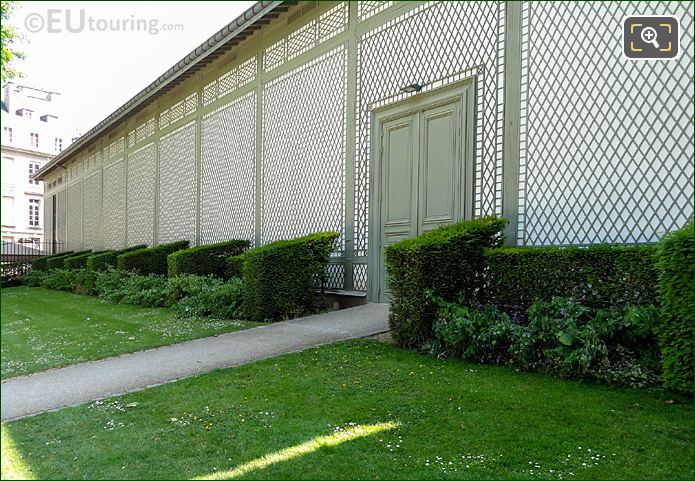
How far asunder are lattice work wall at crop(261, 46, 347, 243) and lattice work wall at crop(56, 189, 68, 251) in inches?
714

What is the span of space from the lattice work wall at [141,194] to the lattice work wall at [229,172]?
3879mm

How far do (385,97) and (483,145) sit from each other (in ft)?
7.23

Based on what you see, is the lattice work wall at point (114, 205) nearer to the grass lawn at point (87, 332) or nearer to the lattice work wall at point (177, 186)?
the lattice work wall at point (177, 186)

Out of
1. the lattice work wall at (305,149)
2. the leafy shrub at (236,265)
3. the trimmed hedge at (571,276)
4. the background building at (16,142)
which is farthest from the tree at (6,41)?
the leafy shrub at (236,265)

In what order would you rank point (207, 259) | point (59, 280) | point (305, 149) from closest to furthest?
point (305, 149)
point (207, 259)
point (59, 280)

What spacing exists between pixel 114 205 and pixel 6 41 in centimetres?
1748

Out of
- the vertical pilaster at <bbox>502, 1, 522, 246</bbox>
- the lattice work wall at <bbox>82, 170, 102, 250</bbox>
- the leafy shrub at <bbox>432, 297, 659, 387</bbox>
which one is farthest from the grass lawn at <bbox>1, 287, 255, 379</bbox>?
the lattice work wall at <bbox>82, 170, 102, 250</bbox>

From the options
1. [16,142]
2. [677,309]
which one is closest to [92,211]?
[16,142]

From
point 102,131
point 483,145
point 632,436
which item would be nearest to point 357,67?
point 483,145

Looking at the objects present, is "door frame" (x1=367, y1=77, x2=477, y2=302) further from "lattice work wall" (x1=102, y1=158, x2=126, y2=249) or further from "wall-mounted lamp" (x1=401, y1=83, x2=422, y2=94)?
"lattice work wall" (x1=102, y1=158, x2=126, y2=249)

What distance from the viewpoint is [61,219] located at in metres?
26.5

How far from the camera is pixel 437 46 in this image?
768cm

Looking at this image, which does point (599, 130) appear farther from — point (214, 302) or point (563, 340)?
point (214, 302)

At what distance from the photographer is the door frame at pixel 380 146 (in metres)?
7.13
